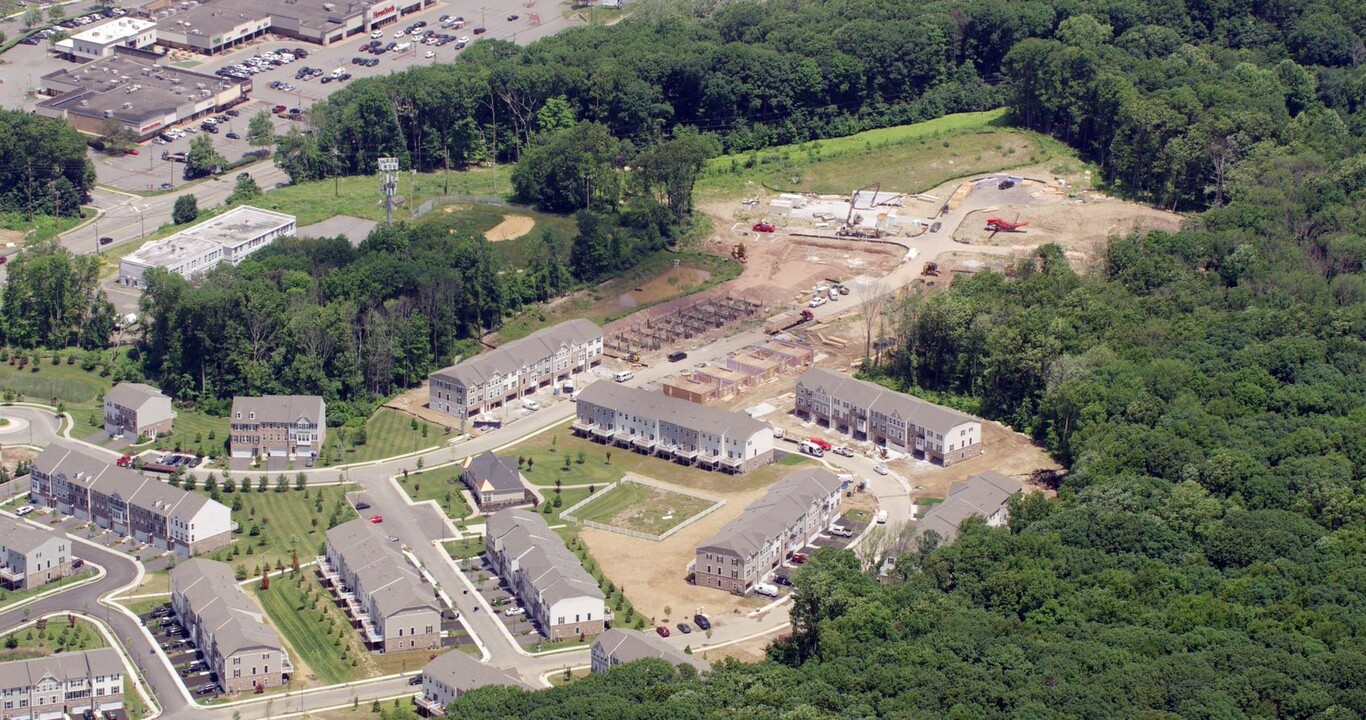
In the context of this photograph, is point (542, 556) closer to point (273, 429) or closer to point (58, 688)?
point (273, 429)

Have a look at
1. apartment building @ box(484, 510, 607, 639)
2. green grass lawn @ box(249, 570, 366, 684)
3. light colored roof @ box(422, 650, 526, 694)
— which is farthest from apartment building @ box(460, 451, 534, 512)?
light colored roof @ box(422, 650, 526, 694)

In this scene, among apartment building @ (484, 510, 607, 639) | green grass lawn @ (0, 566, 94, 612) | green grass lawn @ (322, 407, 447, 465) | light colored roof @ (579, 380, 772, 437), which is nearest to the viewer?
apartment building @ (484, 510, 607, 639)

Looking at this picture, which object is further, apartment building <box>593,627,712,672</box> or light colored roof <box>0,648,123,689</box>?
apartment building <box>593,627,712,672</box>

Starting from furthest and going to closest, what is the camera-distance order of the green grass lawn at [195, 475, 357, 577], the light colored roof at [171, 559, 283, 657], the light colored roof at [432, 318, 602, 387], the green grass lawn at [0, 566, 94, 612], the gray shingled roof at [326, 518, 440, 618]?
the light colored roof at [432, 318, 602, 387] < the green grass lawn at [195, 475, 357, 577] < the green grass lawn at [0, 566, 94, 612] < the gray shingled roof at [326, 518, 440, 618] < the light colored roof at [171, 559, 283, 657]

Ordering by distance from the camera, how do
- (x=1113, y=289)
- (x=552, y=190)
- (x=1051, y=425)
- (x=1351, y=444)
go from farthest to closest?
(x=552, y=190) → (x=1113, y=289) → (x=1051, y=425) → (x=1351, y=444)

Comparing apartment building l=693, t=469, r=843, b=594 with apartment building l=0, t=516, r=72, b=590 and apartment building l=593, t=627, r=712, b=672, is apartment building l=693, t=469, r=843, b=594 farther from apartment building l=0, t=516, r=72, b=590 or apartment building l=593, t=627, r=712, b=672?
apartment building l=0, t=516, r=72, b=590

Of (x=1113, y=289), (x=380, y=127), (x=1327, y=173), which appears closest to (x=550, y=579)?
(x=1113, y=289)

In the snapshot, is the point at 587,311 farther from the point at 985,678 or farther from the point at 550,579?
the point at 985,678
